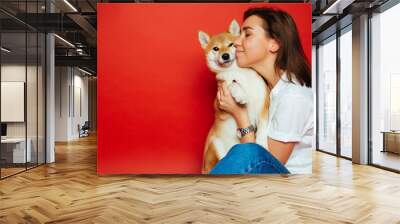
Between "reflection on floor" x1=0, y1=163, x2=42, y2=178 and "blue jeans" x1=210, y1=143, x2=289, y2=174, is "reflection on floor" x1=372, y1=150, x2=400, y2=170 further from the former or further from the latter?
"reflection on floor" x1=0, y1=163, x2=42, y2=178

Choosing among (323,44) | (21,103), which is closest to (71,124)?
(21,103)

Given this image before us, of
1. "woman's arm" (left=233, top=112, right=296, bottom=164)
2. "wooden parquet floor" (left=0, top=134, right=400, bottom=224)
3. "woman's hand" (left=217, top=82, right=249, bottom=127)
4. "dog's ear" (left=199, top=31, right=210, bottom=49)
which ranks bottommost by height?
"wooden parquet floor" (left=0, top=134, right=400, bottom=224)

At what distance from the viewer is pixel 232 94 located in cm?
641

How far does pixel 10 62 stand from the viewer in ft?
22.2

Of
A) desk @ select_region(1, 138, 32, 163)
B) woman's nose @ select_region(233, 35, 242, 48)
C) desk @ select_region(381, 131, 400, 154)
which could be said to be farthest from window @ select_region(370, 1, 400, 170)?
desk @ select_region(1, 138, 32, 163)

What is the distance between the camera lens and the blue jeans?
6.45 metres

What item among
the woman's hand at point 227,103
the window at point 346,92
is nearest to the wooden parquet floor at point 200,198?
the woman's hand at point 227,103

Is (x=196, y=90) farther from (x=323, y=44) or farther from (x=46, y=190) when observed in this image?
(x=323, y=44)

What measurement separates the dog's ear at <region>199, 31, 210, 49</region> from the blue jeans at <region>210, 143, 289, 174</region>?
1831mm

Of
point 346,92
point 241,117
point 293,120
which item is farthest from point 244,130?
point 346,92

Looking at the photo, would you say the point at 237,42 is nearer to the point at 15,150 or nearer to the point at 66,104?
the point at 15,150

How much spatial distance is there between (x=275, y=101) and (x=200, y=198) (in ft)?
7.59

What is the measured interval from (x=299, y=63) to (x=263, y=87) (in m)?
0.79

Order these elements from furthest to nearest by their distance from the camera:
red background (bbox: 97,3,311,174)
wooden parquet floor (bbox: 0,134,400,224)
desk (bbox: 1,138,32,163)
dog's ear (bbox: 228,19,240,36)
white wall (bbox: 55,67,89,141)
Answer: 1. white wall (bbox: 55,67,89,141)
2. desk (bbox: 1,138,32,163)
3. red background (bbox: 97,3,311,174)
4. dog's ear (bbox: 228,19,240,36)
5. wooden parquet floor (bbox: 0,134,400,224)
